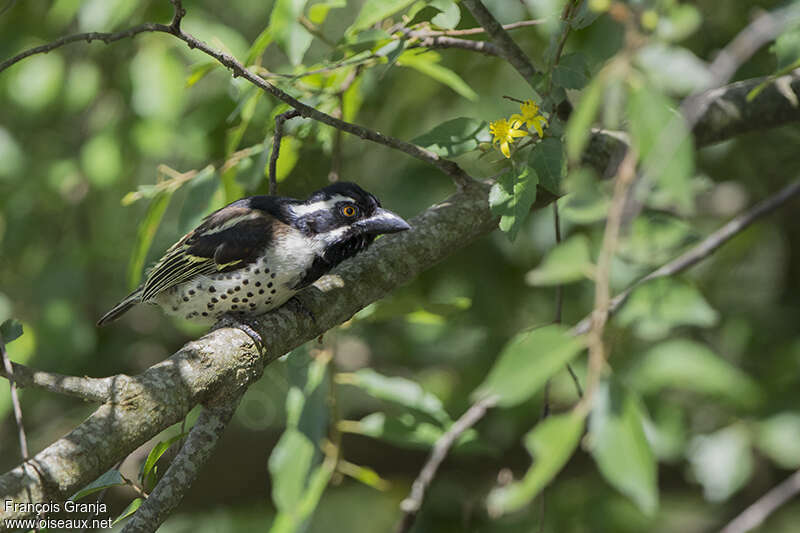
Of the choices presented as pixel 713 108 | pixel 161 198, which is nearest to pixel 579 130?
pixel 161 198

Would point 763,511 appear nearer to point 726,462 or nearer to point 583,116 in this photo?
point 726,462

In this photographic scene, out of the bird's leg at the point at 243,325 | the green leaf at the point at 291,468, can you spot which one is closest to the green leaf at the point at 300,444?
the green leaf at the point at 291,468

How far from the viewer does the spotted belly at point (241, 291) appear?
361 centimetres

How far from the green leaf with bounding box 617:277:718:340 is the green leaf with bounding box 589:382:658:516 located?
0.40 metres

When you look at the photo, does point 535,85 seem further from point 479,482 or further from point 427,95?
point 479,482

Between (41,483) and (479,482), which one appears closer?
(41,483)

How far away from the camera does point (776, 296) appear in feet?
17.5

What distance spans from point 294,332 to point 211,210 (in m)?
0.77

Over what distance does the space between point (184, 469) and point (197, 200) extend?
4.56ft

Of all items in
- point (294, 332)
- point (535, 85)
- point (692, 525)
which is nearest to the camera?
point (535, 85)

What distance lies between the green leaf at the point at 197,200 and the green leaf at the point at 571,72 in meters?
1.66

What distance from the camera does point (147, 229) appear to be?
3.96m

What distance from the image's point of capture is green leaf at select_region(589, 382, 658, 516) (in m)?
1.50

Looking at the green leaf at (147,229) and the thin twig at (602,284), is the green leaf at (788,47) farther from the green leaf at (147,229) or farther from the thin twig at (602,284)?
the green leaf at (147,229)
